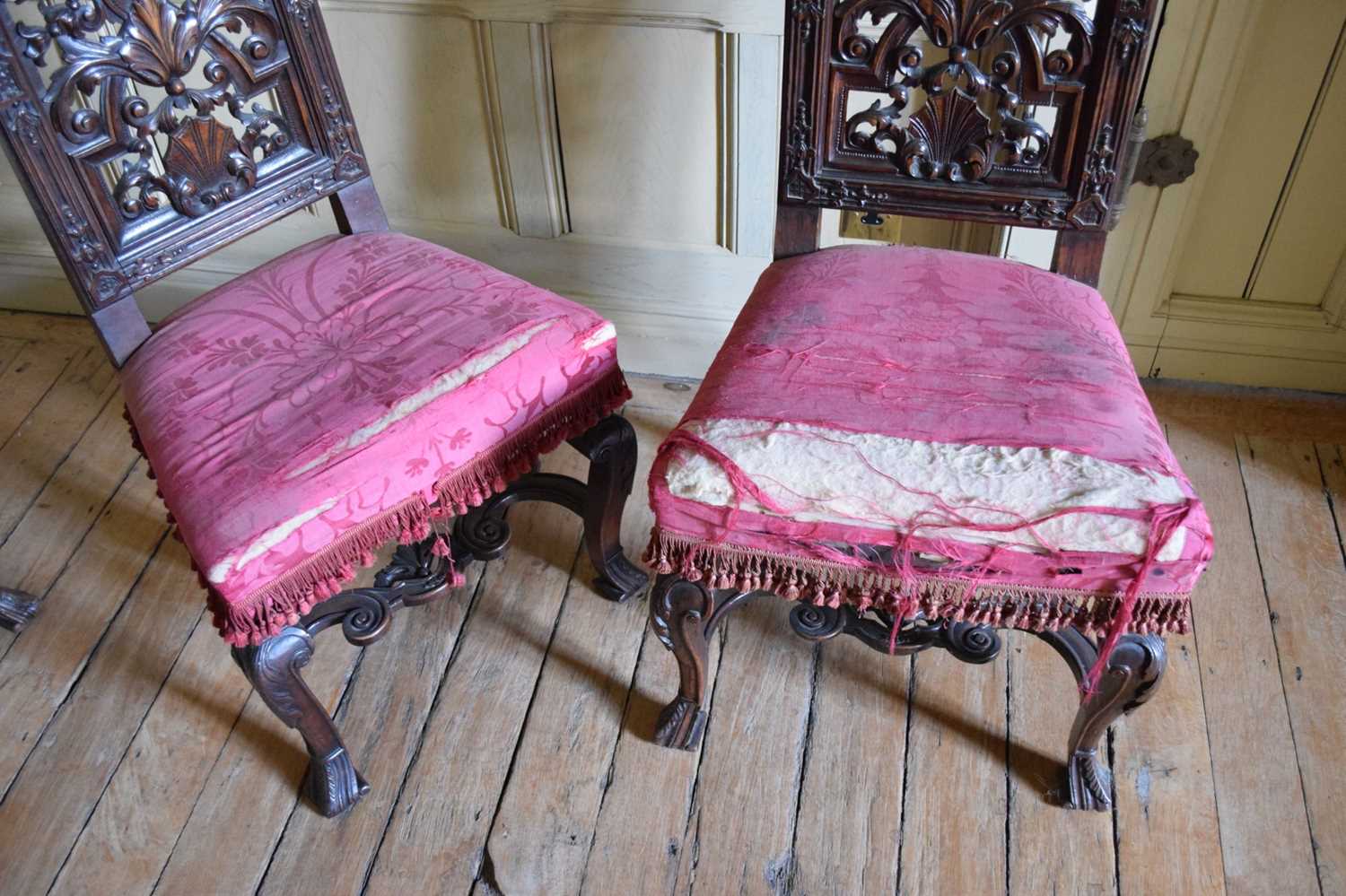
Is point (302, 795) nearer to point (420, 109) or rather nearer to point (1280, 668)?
point (420, 109)

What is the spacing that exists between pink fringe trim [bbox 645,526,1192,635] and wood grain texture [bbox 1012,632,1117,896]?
35 centimetres

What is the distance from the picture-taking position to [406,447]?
1137mm

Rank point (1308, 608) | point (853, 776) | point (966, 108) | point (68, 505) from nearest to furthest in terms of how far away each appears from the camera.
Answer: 1. point (966, 108)
2. point (853, 776)
3. point (1308, 608)
4. point (68, 505)

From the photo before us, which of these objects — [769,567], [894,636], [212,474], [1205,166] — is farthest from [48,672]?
[1205,166]

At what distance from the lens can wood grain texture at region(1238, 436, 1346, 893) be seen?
129cm

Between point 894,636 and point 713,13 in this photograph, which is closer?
point 894,636

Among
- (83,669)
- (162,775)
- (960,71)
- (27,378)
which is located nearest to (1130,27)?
(960,71)

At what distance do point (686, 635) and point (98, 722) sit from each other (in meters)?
0.84

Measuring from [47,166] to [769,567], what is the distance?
905mm

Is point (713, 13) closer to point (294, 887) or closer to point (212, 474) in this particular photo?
point (212, 474)

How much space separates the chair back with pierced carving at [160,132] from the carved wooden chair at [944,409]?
600 mm

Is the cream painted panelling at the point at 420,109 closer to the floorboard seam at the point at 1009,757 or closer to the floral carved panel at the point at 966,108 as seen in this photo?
the floral carved panel at the point at 966,108

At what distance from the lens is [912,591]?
1.07 metres

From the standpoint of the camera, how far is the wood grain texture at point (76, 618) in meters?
1.45
